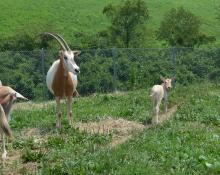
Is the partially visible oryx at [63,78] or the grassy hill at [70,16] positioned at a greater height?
the partially visible oryx at [63,78]

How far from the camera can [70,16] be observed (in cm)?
5328

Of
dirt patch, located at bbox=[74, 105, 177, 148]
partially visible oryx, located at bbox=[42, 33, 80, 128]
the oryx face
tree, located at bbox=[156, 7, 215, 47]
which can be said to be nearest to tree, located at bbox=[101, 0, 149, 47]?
tree, located at bbox=[156, 7, 215, 47]

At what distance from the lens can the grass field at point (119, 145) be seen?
9.56 m

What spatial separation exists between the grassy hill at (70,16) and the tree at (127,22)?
16.5 feet

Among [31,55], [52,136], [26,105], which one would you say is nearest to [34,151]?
[52,136]

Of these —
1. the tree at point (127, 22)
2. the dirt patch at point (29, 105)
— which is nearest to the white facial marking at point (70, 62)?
the dirt patch at point (29, 105)

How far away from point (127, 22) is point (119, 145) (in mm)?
26921

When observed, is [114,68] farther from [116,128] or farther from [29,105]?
[116,128]

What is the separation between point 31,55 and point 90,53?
10.2 ft

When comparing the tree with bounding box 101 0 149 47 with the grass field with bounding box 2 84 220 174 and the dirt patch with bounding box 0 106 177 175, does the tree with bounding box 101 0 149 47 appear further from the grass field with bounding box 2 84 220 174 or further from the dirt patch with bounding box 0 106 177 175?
the dirt patch with bounding box 0 106 177 175

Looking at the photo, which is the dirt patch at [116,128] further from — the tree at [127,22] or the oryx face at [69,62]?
the tree at [127,22]

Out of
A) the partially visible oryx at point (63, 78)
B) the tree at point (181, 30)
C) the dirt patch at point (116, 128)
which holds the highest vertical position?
the partially visible oryx at point (63, 78)

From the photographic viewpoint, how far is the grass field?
956 cm

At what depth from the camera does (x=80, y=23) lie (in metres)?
51.7
